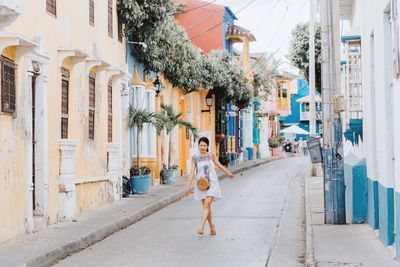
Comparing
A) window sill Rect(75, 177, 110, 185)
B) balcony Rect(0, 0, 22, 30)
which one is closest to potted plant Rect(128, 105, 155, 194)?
window sill Rect(75, 177, 110, 185)

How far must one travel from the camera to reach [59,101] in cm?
1430

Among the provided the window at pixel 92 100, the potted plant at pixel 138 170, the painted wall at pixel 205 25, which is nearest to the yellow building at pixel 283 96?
the painted wall at pixel 205 25

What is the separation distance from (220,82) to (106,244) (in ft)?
75.2

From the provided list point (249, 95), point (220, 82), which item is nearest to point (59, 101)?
point (220, 82)

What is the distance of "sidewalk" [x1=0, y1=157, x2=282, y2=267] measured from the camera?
10.0m

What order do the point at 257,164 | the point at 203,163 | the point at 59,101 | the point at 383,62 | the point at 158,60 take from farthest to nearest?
the point at 257,164, the point at 158,60, the point at 59,101, the point at 203,163, the point at 383,62

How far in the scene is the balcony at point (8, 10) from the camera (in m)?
9.56

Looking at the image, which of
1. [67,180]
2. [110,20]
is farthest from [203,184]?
[110,20]

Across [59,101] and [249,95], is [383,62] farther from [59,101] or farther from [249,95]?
[249,95]

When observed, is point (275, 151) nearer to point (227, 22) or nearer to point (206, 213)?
point (227, 22)

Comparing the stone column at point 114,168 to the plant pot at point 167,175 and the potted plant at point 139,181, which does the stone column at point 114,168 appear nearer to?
the potted plant at point 139,181

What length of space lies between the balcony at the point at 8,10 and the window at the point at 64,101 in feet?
14.8

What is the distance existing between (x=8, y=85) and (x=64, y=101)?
3308mm

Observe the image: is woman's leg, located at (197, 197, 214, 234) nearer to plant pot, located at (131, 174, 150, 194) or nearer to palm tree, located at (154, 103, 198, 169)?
plant pot, located at (131, 174, 150, 194)
